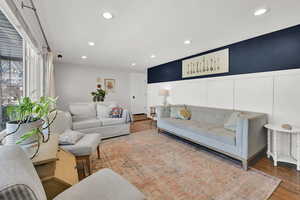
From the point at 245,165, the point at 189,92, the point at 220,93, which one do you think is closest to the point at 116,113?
the point at 189,92

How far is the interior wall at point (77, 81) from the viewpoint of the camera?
16.1 ft

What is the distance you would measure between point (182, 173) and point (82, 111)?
3078mm

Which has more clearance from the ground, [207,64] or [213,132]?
[207,64]

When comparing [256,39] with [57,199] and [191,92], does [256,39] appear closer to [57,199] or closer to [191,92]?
[191,92]

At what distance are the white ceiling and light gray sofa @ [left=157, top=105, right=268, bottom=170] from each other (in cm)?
157

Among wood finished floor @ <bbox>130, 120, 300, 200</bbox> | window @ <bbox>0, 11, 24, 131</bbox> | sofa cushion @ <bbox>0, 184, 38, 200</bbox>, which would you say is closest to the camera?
sofa cushion @ <bbox>0, 184, 38, 200</bbox>

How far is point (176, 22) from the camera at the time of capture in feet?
6.66

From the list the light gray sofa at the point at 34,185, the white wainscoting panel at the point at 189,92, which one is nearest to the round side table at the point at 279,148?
the white wainscoting panel at the point at 189,92

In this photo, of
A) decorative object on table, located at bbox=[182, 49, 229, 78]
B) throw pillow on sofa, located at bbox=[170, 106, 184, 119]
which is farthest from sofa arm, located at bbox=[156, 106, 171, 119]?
decorative object on table, located at bbox=[182, 49, 229, 78]

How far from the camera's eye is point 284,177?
5.96 feet

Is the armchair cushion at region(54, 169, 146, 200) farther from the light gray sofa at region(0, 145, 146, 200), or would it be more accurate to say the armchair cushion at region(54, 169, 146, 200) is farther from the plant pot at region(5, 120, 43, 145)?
the plant pot at region(5, 120, 43, 145)

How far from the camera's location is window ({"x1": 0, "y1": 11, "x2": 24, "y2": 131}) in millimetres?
1398

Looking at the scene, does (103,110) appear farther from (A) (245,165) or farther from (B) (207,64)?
(A) (245,165)

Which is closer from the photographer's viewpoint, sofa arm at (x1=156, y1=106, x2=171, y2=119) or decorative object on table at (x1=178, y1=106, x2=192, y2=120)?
decorative object on table at (x1=178, y1=106, x2=192, y2=120)
